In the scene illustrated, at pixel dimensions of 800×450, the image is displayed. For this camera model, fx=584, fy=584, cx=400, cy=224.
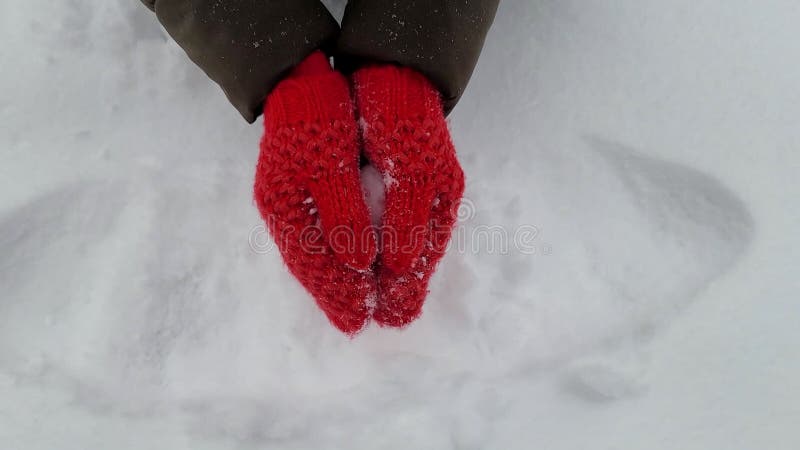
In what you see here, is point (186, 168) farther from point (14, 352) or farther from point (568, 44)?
point (568, 44)

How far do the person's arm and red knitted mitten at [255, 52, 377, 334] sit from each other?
0.07 feet

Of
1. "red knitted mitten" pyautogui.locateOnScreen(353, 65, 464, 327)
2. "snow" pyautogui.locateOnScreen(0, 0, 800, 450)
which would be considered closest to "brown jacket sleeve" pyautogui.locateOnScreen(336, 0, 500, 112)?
"red knitted mitten" pyautogui.locateOnScreen(353, 65, 464, 327)

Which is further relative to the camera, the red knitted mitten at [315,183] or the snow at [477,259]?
the snow at [477,259]

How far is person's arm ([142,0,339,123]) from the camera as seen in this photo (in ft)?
2.17

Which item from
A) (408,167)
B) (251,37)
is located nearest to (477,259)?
(408,167)

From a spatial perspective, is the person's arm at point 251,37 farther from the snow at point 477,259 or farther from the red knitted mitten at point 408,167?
the snow at point 477,259

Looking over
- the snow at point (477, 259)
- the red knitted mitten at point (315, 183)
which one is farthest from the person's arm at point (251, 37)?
the snow at point (477, 259)

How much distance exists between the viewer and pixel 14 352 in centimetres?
77

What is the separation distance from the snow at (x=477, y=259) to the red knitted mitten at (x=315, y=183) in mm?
158

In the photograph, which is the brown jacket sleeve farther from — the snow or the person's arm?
the snow

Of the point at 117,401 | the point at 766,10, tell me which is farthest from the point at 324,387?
the point at 766,10

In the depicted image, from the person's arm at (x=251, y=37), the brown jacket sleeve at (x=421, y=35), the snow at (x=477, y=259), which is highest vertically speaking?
the brown jacket sleeve at (x=421, y=35)

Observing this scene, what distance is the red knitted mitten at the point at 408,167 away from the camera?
64 cm

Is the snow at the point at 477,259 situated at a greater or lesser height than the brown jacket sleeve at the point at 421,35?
lesser
